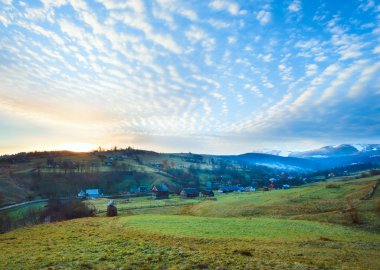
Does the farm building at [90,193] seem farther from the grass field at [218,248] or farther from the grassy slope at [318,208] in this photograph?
the grass field at [218,248]

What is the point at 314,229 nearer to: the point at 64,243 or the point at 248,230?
the point at 248,230

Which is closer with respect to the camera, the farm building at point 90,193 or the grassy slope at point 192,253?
the grassy slope at point 192,253

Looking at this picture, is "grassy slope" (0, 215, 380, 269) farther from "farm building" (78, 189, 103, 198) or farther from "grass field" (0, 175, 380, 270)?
"farm building" (78, 189, 103, 198)

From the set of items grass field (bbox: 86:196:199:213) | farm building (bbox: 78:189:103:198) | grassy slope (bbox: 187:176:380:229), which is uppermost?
grassy slope (bbox: 187:176:380:229)

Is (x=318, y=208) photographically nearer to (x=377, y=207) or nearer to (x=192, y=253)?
(x=377, y=207)

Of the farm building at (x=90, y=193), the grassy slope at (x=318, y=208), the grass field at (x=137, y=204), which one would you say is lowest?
the farm building at (x=90, y=193)

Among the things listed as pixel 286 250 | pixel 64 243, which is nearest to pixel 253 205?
pixel 286 250

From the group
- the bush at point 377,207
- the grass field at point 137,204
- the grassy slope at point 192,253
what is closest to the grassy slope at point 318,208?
the bush at point 377,207

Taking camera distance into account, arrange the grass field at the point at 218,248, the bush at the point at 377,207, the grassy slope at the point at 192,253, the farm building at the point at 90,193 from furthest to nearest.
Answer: the farm building at the point at 90,193, the bush at the point at 377,207, the grass field at the point at 218,248, the grassy slope at the point at 192,253

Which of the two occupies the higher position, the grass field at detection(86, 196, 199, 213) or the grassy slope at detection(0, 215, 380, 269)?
the grassy slope at detection(0, 215, 380, 269)

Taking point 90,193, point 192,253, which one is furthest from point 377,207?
point 90,193

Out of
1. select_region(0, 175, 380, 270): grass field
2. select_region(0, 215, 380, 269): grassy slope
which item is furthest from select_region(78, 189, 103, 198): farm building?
select_region(0, 215, 380, 269): grassy slope

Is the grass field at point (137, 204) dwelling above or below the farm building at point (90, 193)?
above

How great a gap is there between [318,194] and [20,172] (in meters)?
177
